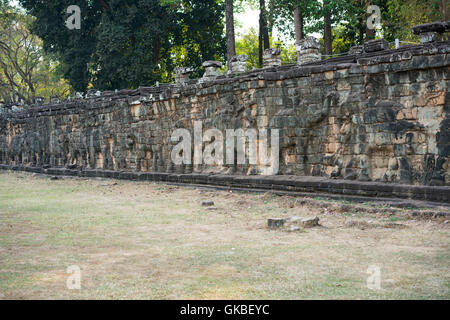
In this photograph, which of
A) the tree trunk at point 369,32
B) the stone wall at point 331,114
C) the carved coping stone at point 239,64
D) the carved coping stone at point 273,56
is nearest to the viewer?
the stone wall at point 331,114

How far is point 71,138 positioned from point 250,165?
12156 millimetres

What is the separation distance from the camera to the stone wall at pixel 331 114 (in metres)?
9.39

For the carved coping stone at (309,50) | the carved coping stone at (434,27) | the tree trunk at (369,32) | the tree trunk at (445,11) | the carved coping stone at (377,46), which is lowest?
the carved coping stone at (377,46)

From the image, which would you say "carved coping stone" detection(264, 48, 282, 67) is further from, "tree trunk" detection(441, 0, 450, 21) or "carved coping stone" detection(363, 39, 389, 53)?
"tree trunk" detection(441, 0, 450, 21)

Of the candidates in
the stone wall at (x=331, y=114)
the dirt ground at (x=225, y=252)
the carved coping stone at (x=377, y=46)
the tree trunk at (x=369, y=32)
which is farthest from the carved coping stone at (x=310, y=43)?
the tree trunk at (x=369, y=32)

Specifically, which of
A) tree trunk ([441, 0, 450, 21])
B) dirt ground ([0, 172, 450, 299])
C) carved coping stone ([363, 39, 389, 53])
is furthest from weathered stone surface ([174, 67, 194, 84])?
tree trunk ([441, 0, 450, 21])

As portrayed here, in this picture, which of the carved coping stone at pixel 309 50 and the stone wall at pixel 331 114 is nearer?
the stone wall at pixel 331 114

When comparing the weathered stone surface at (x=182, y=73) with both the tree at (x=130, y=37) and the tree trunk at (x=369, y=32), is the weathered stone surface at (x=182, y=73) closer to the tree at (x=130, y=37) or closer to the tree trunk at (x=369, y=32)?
the tree trunk at (x=369, y=32)

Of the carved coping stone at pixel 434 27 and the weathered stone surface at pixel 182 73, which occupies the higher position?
the weathered stone surface at pixel 182 73

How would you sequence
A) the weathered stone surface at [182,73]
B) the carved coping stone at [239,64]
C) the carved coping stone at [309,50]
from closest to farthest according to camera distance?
the carved coping stone at [309,50] < the carved coping stone at [239,64] < the weathered stone surface at [182,73]

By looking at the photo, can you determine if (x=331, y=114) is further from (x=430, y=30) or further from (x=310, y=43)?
(x=310, y=43)

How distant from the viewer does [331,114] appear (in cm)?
1125

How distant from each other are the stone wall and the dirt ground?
3.67 feet

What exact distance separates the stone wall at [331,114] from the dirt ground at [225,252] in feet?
3.67
